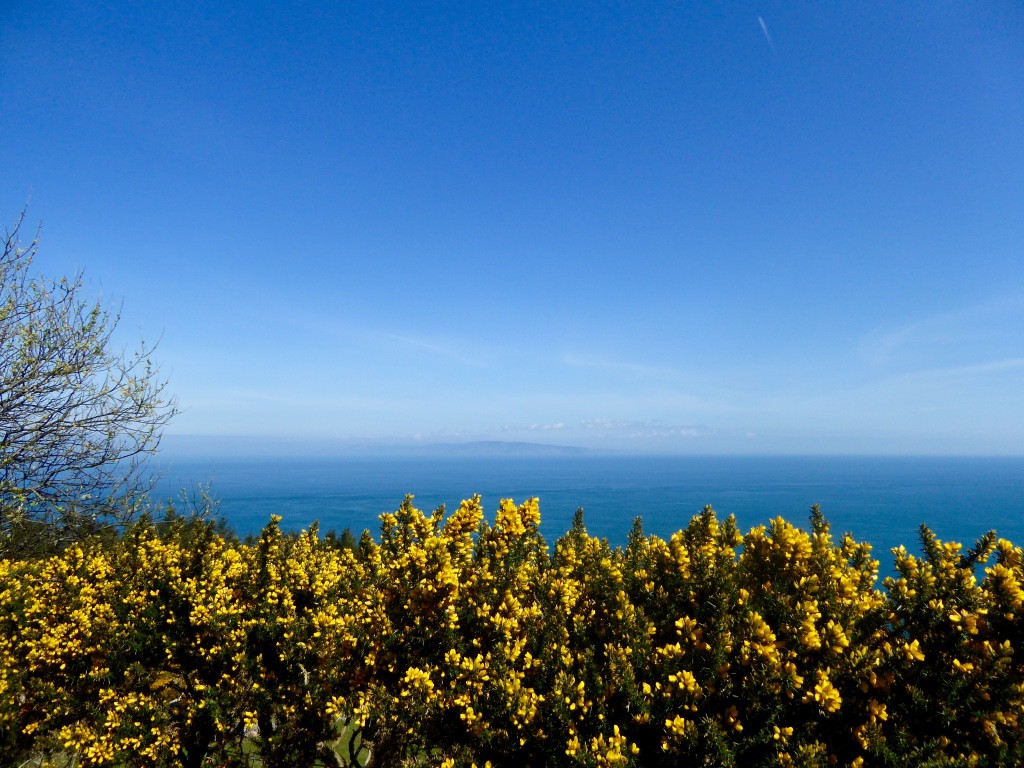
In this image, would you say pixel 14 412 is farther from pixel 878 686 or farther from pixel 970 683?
pixel 970 683

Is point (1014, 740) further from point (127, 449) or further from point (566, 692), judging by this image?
point (127, 449)

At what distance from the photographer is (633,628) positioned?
589 centimetres

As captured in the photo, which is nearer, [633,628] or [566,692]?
[566,692]

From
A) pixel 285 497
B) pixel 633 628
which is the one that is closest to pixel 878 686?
pixel 633 628

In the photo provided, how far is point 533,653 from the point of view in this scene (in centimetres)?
664

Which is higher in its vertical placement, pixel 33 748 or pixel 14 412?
pixel 14 412

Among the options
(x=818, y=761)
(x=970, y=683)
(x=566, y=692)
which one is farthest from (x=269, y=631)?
(x=970, y=683)

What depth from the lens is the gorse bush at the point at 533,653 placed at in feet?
16.0

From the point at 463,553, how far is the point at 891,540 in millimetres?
106376

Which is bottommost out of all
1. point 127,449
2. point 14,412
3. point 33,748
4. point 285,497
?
point 285,497

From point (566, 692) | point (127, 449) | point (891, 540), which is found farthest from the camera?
point (891, 540)

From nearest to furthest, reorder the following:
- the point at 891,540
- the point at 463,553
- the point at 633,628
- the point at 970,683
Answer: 1. the point at 970,683
2. the point at 633,628
3. the point at 463,553
4. the point at 891,540

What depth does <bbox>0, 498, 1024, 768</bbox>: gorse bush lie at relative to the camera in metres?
4.88

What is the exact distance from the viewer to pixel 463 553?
770 centimetres
